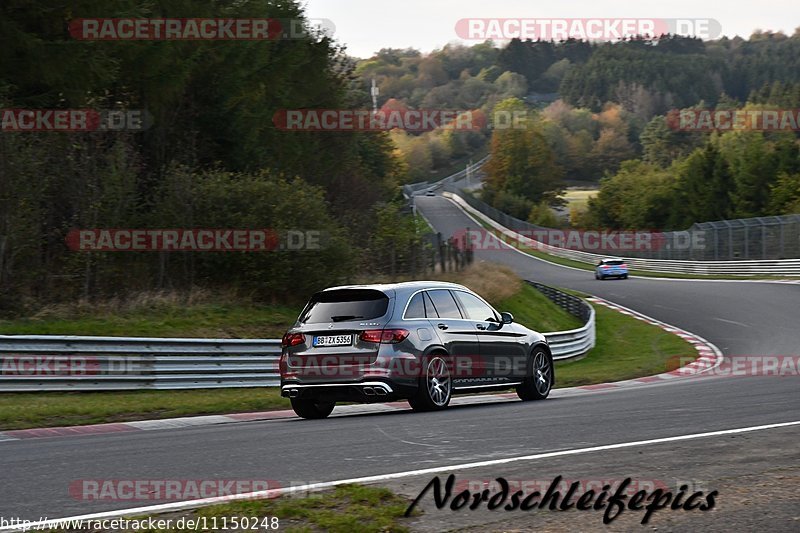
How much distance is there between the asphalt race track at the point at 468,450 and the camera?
269 inches

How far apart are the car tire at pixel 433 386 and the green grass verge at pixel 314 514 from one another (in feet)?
21.0

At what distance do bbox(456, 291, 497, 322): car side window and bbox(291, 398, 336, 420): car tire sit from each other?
2339 millimetres

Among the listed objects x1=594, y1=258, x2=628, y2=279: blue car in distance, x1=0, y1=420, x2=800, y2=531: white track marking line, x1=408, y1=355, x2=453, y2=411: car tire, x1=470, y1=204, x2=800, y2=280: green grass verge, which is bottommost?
x1=470, y1=204, x2=800, y2=280: green grass verge

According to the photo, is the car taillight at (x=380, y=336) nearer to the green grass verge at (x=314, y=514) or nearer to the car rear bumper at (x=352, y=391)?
the car rear bumper at (x=352, y=391)

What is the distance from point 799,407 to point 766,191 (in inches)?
2966

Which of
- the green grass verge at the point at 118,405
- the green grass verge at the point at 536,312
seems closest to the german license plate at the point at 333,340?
the green grass verge at the point at 118,405

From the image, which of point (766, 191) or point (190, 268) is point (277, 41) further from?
point (766, 191)

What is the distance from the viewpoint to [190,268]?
Result: 24984 millimetres

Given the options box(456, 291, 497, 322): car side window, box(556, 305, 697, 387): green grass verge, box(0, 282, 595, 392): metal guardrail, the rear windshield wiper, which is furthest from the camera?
box(556, 305, 697, 387): green grass verge

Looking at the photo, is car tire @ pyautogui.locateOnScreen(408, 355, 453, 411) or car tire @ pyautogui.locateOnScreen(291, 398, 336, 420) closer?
car tire @ pyautogui.locateOnScreen(408, 355, 453, 411)

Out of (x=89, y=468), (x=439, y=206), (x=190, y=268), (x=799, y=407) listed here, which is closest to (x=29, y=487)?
(x=89, y=468)

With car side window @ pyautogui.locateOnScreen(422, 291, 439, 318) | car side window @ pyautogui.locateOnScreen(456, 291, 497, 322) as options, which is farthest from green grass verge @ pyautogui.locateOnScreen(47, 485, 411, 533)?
car side window @ pyautogui.locateOnScreen(456, 291, 497, 322)

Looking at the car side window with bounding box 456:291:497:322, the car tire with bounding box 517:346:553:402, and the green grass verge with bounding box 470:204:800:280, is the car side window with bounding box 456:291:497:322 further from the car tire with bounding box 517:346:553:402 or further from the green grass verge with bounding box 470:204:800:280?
the green grass verge with bounding box 470:204:800:280

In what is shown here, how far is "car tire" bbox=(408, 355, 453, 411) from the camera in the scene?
1323 centimetres
